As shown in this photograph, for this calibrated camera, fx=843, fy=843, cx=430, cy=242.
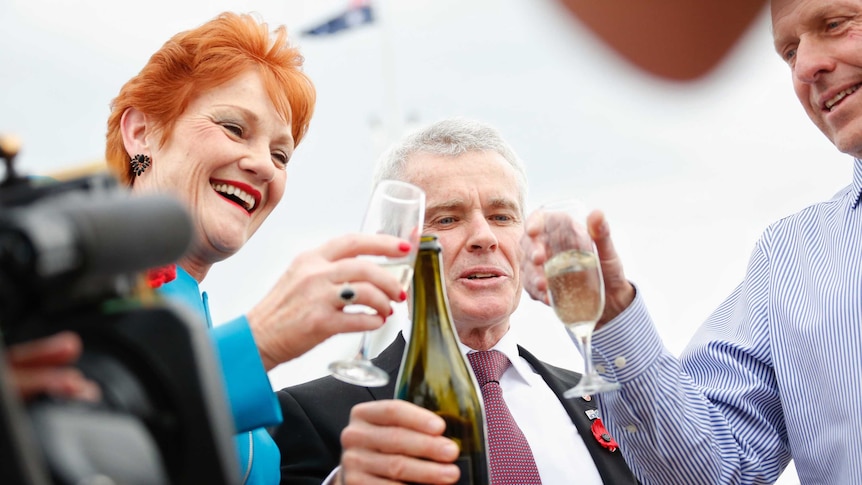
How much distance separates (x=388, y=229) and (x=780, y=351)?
1.48 metres

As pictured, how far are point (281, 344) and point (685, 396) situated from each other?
1.25 meters

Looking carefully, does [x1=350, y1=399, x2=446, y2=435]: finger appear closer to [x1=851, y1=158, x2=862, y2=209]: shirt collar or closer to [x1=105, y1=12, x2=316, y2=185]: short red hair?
[x1=105, y1=12, x2=316, y2=185]: short red hair

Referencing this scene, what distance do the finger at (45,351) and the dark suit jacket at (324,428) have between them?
1.90 meters

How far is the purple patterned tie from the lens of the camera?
259 cm

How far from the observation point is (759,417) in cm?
259

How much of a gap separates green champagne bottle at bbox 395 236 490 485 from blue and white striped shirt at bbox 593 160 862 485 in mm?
411

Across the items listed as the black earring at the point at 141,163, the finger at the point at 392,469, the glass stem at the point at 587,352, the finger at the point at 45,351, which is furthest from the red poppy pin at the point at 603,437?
the finger at the point at 45,351

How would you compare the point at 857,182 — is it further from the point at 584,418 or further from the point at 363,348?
the point at 363,348

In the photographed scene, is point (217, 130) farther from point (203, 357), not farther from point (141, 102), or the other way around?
point (203, 357)

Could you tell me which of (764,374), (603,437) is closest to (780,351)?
(764,374)

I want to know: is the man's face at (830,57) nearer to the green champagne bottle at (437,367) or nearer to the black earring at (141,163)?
the green champagne bottle at (437,367)

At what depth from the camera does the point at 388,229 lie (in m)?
1.78

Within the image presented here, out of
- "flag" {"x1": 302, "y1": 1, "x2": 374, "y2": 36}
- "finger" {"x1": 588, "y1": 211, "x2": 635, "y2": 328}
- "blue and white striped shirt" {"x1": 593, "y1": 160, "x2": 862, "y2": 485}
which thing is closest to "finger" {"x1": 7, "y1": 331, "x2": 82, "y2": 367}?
"finger" {"x1": 588, "y1": 211, "x2": 635, "y2": 328}

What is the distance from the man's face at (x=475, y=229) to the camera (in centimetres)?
309
